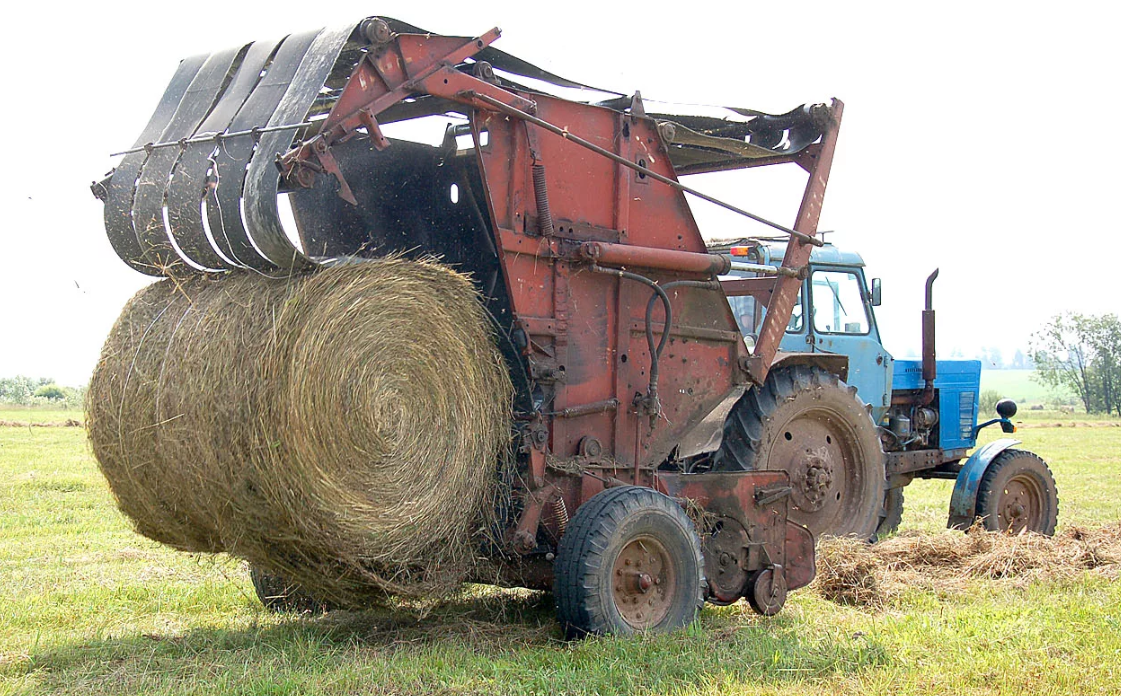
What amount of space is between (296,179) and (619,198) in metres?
2.56

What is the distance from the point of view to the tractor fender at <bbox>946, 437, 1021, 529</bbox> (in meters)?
11.8

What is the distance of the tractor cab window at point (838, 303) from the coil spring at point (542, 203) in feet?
16.2

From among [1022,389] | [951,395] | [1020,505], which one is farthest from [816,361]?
[1022,389]

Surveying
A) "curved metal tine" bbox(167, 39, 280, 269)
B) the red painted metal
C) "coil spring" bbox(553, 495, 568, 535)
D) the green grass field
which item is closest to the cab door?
the red painted metal

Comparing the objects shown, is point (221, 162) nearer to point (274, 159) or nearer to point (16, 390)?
point (274, 159)

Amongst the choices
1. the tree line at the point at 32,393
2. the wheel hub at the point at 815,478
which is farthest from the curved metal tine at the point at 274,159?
the tree line at the point at 32,393

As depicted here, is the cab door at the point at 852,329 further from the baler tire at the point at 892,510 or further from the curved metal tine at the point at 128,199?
the curved metal tine at the point at 128,199

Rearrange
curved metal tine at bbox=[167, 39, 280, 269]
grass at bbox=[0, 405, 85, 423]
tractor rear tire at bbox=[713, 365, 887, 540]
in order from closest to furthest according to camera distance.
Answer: curved metal tine at bbox=[167, 39, 280, 269] < tractor rear tire at bbox=[713, 365, 887, 540] < grass at bbox=[0, 405, 85, 423]

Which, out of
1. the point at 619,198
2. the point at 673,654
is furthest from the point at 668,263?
the point at 673,654

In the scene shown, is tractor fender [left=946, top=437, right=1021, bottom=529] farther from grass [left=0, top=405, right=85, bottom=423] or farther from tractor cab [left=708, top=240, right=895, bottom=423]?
grass [left=0, top=405, right=85, bottom=423]

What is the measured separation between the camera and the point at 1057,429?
129 ft

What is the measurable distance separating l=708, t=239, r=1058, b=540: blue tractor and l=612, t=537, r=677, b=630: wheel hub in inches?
80.5

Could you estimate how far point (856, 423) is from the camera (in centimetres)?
1010

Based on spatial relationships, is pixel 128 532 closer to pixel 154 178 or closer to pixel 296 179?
pixel 154 178
